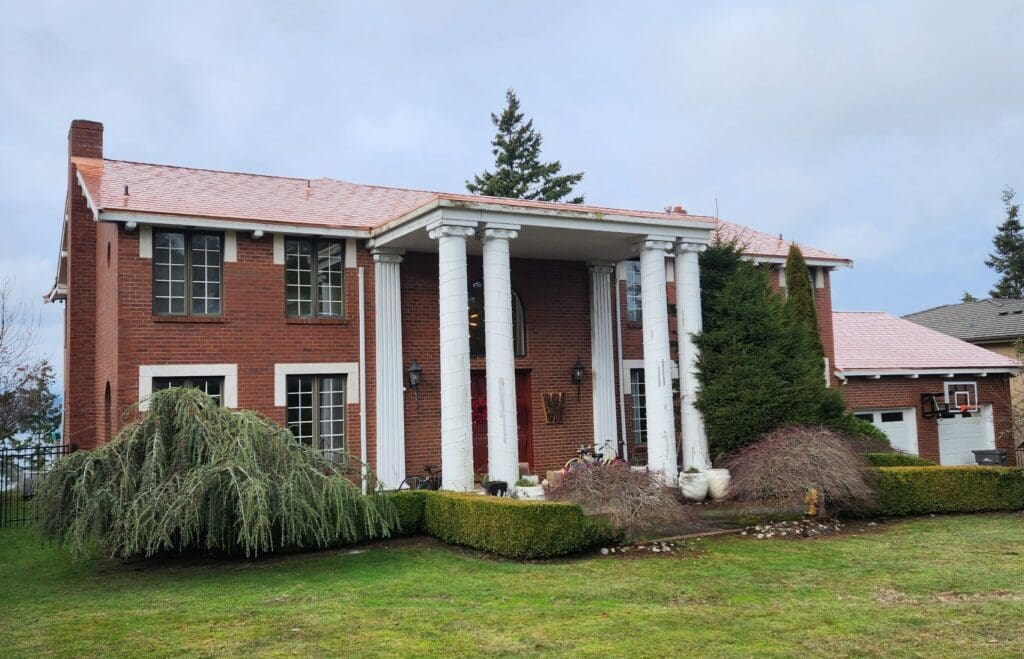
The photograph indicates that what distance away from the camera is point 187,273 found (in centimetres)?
1473

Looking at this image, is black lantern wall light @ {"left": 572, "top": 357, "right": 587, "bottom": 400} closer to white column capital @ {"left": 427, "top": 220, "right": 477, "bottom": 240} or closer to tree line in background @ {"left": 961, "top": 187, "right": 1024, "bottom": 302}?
white column capital @ {"left": 427, "top": 220, "right": 477, "bottom": 240}

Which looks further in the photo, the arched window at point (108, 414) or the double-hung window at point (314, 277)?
the double-hung window at point (314, 277)

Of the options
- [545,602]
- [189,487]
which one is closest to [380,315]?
[189,487]

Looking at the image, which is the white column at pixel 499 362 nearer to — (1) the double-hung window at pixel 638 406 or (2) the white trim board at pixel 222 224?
(2) the white trim board at pixel 222 224

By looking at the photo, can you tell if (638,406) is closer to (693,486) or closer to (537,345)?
(537,345)

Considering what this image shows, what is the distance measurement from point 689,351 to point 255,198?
900 cm

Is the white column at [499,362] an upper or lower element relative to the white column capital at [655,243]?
lower

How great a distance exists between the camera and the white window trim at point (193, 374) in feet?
46.4

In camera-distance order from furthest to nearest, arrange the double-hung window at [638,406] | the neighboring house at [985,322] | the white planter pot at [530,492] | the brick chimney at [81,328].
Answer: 1. the neighboring house at [985,322]
2. the double-hung window at [638,406]
3. the brick chimney at [81,328]
4. the white planter pot at [530,492]

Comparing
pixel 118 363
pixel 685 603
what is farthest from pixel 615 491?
pixel 118 363

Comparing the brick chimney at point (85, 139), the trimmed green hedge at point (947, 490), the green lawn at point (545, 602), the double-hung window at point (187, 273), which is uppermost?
the brick chimney at point (85, 139)

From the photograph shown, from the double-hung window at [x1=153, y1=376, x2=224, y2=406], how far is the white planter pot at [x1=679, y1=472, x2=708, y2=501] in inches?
335

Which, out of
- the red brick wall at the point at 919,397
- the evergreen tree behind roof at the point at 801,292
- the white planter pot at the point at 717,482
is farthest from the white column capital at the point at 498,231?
the red brick wall at the point at 919,397

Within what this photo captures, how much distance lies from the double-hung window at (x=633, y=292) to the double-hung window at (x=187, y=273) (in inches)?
352
